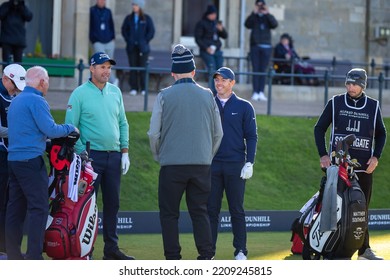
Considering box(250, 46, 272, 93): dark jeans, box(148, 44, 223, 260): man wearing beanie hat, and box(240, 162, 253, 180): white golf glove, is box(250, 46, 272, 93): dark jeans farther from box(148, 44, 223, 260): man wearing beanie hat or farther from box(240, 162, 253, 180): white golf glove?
box(148, 44, 223, 260): man wearing beanie hat

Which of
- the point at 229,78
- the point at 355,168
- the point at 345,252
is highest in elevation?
the point at 229,78

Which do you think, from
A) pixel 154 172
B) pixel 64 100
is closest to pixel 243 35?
pixel 64 100

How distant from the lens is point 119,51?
2573 cm

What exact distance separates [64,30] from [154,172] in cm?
754

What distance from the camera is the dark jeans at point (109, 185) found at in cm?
1260

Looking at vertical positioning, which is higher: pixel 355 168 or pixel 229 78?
pixel 229 78

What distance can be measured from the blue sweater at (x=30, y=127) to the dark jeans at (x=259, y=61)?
40.7 ft

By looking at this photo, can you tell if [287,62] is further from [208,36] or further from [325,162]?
[325,162]

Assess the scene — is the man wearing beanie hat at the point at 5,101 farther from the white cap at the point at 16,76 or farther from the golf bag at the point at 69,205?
the golf bag at the point at 69,205

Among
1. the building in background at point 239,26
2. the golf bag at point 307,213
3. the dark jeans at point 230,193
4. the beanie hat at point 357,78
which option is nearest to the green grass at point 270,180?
the golf bag at point 307,213

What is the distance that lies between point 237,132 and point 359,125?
127 centimetres

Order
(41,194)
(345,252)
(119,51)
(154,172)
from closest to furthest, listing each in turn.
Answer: (41,194)
(345,252)
(154,172)
(119,51)

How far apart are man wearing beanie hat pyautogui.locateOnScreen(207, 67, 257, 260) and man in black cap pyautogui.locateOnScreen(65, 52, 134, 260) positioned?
3.23 feet

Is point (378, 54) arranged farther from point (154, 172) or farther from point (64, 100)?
point (154, 172)
